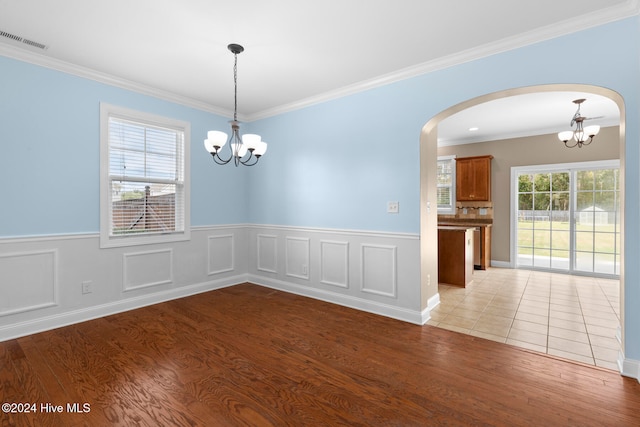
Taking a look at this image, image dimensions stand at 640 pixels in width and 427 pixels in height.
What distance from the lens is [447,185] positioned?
7070 mm

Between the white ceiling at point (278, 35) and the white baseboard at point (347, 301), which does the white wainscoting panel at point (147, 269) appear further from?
the white ceiling at point (278, 35)

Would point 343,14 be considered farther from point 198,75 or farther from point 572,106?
point 572,106

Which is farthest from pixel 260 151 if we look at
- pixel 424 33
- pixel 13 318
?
pixel 13 318

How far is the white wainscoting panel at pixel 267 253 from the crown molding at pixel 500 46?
216cm

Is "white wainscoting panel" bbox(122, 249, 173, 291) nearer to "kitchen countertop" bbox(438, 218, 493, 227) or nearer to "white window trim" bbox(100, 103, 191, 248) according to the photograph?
"white window trim" bbox(100, 103, 191, 248)

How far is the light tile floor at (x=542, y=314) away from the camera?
2.85 m

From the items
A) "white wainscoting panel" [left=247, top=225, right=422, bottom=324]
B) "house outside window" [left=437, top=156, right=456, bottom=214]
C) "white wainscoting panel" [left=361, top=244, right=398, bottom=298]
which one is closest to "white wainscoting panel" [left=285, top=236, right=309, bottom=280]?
"white wainscoting panel" [left=247, top=225, right=422, bottom=324]

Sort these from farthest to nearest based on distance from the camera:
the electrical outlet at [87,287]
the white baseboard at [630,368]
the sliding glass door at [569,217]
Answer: the sliding glass door at [569,217] → the electrical outlet at [87,287] → the white baseboard at [630,368]

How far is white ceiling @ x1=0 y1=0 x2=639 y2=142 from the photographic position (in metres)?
2.34

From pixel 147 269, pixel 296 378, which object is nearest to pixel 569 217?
pixel 296 378

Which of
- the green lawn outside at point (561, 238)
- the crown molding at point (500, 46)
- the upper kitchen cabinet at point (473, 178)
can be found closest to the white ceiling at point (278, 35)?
the crown molding at point (500, 46)

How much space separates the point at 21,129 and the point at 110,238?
4.45 feet

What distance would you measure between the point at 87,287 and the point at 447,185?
678 centimetres

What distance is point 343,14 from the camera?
244 centimetres
